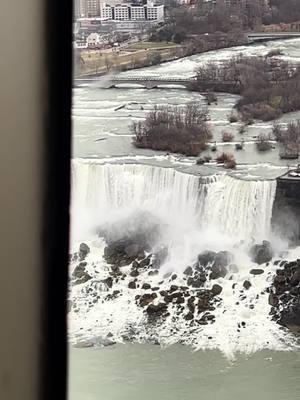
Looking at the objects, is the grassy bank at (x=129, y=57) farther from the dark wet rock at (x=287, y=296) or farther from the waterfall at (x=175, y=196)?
the dark wet rock at (x=287, y=296)

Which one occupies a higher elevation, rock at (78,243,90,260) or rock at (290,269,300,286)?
rock at (78,243,90,260)

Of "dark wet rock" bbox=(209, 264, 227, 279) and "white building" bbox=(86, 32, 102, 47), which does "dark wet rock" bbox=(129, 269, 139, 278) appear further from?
"white building" bbox=(86, 32, 102, 47)

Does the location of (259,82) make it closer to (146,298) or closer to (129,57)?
(129,57)

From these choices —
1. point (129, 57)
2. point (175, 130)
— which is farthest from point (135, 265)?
point (129, 57)

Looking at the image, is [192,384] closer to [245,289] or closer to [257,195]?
[245,289]

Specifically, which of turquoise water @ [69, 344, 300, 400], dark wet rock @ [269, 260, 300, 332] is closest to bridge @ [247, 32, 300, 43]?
dark wet rock @ [269, 260, 300, 332]

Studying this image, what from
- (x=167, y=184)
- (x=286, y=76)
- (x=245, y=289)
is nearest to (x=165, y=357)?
(x=245, y=289)
